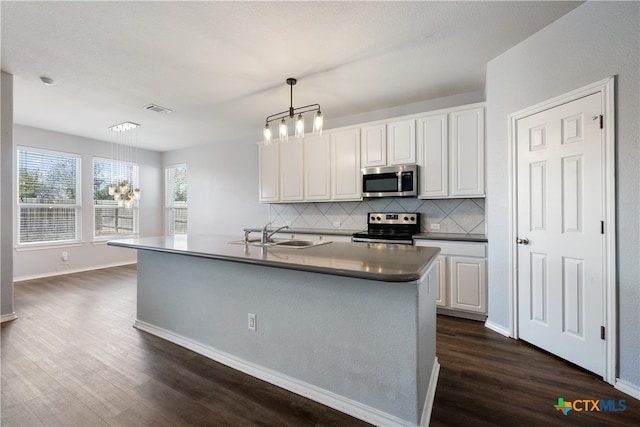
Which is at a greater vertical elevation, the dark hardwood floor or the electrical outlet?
the electrical outlet

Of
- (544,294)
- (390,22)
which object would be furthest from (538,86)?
(544,294)

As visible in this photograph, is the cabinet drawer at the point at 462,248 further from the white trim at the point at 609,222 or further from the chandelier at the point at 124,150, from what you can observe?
the chandelier at the point at 124,150

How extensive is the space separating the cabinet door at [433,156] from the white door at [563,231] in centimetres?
82

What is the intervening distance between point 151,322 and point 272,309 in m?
1.58

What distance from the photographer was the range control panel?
3.84 meters

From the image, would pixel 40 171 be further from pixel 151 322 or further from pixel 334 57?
pixel 334 57

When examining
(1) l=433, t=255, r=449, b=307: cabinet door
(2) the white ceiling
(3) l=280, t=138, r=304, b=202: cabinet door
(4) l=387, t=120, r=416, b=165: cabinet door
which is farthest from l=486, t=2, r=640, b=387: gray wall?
(3) l=280, t=138, r=304, b=202: cabinet door

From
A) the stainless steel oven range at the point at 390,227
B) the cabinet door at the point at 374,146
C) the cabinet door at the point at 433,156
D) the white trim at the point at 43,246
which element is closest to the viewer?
the cabinet door at the point at 433,156

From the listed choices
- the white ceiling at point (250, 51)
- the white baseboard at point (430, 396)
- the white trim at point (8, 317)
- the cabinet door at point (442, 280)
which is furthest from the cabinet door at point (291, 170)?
the white trim at point (8, 317)

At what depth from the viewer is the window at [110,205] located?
5.92 m

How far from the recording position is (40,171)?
5133 millimetres

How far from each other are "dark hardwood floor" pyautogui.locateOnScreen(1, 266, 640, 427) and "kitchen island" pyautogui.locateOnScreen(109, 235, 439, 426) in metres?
0.12

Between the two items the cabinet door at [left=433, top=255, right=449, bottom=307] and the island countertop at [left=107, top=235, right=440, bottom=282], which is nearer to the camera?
the island countertop at [left=107, top=235, right=440, bottom=282]

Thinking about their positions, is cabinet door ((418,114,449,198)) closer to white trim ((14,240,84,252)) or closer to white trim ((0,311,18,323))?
white trim ((0,311,18,323))
